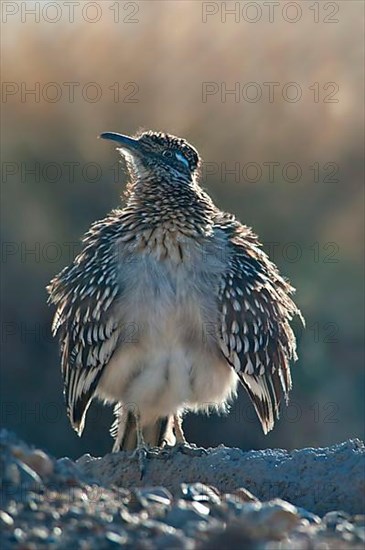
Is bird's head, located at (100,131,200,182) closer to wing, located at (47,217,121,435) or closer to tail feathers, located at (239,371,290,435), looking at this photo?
wing, located at (47,217,121,435)

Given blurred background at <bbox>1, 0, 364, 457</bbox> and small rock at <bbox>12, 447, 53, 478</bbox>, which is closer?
small rock at <bbox>12, 447, 53, 478</bbox>

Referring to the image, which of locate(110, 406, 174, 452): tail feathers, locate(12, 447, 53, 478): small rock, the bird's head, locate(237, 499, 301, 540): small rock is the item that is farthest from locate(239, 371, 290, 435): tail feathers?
locate(237, 499, 301, 540): small rock

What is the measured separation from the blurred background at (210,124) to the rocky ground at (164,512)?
905 centimetres

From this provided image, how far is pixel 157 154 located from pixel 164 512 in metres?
3.96

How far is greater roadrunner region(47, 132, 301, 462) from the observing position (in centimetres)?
782

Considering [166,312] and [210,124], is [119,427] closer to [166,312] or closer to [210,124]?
[166,312]

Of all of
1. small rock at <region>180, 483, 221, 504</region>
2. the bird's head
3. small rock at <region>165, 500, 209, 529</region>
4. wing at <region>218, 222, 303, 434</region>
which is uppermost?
the bird's head

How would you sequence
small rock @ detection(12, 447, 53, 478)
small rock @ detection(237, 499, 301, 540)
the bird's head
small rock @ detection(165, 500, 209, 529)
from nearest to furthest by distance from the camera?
small rock @ detection(237, 499, 301, 540)
small rock @ detection(165, 500, 209, 529)
small rock @ detection(12, 447, 53, 478)
the bird's head

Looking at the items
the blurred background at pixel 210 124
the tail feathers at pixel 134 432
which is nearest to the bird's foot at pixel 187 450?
the tail feathers at pixel 134 432

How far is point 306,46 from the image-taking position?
18.4m

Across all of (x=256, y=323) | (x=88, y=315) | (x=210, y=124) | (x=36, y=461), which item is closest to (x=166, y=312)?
(x=88, y=315)

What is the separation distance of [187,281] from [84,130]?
10.8 m

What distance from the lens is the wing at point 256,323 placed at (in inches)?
316

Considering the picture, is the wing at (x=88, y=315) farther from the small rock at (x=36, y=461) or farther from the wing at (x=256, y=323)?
the small rock at (x=36, y=461)
